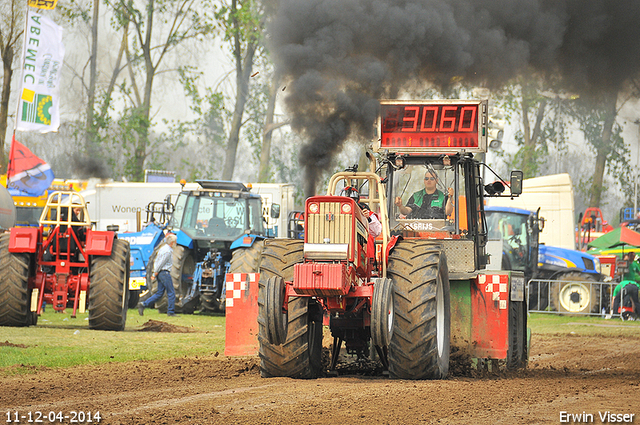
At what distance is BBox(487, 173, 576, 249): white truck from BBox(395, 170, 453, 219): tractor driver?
1762 centimetres

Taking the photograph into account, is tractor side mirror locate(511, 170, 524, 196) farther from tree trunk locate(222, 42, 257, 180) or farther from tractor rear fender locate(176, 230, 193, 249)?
tree trunk locate(222, 42, 257, 180)

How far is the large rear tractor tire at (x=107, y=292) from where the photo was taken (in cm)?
1294

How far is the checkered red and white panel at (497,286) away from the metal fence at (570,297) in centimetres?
1209

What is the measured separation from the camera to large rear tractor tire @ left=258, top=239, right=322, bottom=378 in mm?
7633

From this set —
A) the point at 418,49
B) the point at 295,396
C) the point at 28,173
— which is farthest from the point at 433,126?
the point at 28,173

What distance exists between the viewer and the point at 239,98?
3456 centimetres

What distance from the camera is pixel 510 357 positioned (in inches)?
391

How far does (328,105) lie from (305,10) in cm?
134

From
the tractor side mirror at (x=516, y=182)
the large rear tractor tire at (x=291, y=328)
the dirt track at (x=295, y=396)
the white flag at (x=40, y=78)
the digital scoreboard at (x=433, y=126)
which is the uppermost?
the white flag at (x=40, y=78)

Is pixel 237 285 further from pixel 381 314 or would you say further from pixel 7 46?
pixel 7 46

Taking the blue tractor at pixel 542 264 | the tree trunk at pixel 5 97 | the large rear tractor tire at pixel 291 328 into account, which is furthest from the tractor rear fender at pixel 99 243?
the tree trunk at pixel 5 97

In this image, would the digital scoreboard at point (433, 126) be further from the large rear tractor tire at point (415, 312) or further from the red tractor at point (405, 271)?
the large rear tractor tire at point (415, 312)

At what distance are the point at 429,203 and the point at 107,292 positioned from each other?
5.75m

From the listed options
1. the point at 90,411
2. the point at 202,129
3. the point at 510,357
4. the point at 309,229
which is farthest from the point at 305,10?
the point at 202,129
